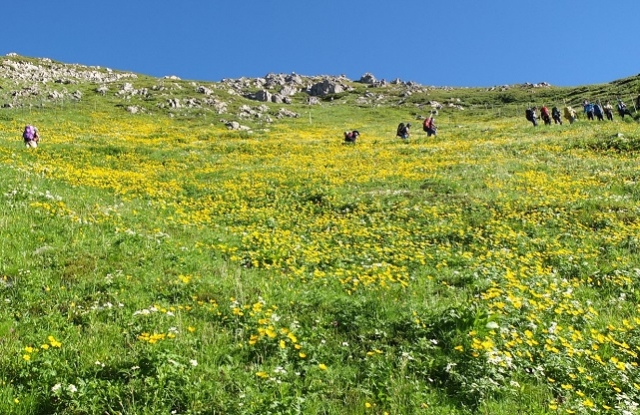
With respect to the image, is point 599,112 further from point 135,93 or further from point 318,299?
point 135,93

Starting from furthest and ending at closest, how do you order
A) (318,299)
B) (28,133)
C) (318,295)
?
1. (28,133)
2. (318,295)
3. (318,299)

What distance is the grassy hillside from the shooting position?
6.71 meters

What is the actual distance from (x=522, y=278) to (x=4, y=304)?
37.1ft

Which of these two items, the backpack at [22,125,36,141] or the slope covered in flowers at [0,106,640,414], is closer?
the slope covered in flowers at [0,106,640,414]

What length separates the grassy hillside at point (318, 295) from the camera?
671 centimetres

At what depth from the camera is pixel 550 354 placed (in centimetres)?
800

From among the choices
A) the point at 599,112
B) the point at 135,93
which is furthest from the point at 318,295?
the point at 135,93

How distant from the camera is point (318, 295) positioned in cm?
1002

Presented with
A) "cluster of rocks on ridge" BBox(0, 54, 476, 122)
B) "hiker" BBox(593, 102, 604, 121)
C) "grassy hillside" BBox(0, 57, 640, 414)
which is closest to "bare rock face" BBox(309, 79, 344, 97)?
"cluster of rocks on ridge" BBox(0, 54, 476, 122)

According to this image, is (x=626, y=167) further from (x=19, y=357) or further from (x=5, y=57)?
(x=5, y=57)

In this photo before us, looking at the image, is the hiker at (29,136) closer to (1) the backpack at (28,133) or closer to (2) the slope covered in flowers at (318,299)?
(1) the backpack at (28,133)

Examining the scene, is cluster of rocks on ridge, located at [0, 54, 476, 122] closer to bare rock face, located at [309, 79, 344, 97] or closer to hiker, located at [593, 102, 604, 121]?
bare rock face, located at [309, 79, 344, 97]

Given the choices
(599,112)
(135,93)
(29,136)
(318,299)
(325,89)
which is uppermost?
(325,89)

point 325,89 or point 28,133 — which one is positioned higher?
point 325,89
